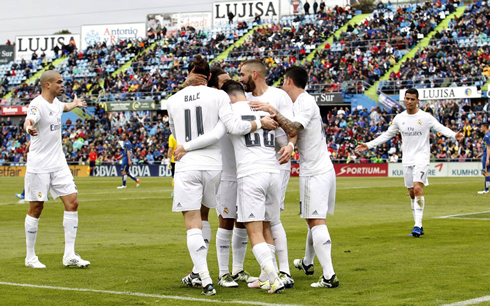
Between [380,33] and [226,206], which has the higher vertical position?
[380,33]

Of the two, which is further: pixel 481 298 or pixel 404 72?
pixel 404 72

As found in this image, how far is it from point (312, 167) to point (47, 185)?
3954mm

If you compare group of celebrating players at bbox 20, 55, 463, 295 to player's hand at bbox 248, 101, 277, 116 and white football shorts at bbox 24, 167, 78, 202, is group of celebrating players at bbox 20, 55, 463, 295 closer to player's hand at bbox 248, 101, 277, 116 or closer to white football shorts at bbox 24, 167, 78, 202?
player's hand at bbox 248, 101, 277, 116

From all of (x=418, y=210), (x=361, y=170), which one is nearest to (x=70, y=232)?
(x=418, y=210)

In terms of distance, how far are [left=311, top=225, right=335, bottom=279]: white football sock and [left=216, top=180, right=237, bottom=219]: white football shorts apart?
101cm

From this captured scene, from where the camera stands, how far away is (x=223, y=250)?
29.8 ft

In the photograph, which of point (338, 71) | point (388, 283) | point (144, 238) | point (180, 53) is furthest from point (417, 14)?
point (388, 283)

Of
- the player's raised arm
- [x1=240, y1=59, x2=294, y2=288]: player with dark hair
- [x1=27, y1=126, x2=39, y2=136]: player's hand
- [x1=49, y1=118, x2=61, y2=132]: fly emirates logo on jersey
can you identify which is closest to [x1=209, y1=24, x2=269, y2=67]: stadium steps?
the player's raised arm

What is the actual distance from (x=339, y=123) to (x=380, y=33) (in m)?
10.8

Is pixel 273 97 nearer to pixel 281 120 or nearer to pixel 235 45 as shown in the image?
pixel 281 120

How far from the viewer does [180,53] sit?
224 feet

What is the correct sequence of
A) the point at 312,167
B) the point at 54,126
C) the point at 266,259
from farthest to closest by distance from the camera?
Result: the point at 54,126 < the point at 312,167 < the point at 266,259

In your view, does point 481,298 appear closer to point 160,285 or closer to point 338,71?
point 160,285

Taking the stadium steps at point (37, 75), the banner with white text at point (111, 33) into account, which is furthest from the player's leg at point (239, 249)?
the banner with white text at point (111, 33)
